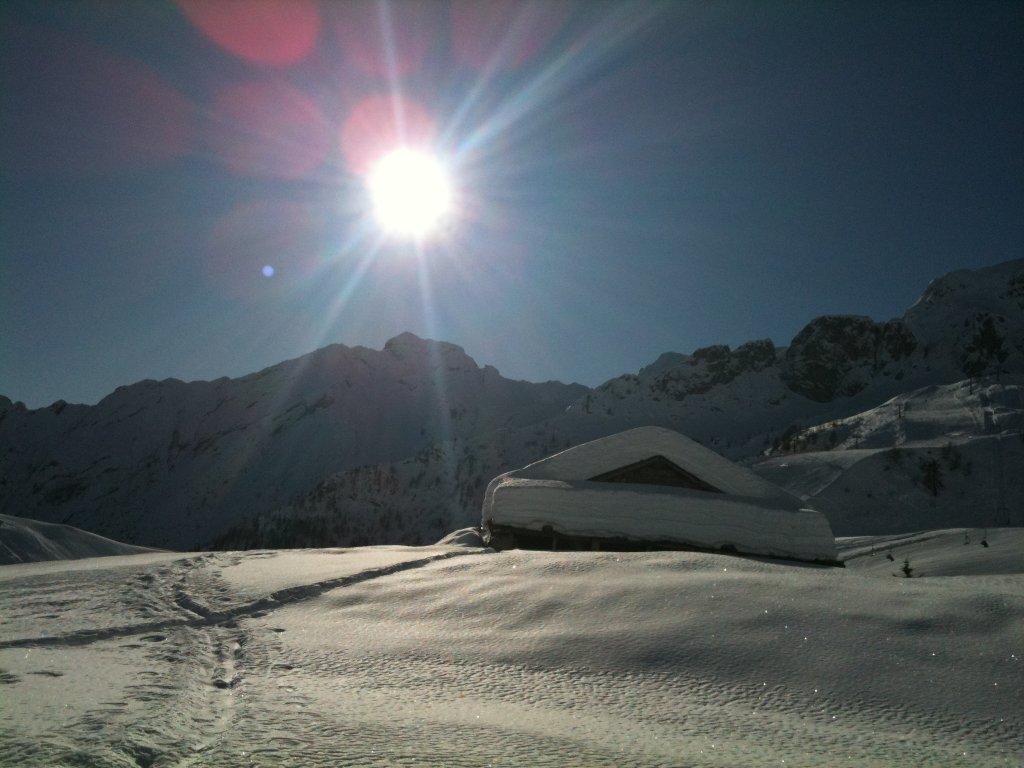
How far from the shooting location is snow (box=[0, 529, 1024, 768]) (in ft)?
4.83

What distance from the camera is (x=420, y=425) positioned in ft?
266

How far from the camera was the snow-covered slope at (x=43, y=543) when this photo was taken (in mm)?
8391

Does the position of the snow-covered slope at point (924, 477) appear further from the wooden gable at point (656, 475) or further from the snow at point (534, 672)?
the snow at point (534, 672)

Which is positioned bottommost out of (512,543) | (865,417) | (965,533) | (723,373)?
(965,533)

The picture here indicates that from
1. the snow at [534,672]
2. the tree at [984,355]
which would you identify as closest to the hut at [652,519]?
the snow at [534,672]

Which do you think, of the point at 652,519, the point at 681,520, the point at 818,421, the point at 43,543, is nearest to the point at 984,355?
the point at 818,421

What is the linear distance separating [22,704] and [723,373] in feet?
241

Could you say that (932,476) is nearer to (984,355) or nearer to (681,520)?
(681,520)

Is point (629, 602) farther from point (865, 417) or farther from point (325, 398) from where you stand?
point (325, 398)

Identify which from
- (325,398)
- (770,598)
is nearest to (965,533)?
(770,598)

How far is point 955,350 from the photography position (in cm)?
5122

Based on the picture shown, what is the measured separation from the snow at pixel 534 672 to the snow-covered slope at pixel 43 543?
6417 millimetres

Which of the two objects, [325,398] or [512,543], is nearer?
[512,543]

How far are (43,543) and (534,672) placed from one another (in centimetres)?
1007
